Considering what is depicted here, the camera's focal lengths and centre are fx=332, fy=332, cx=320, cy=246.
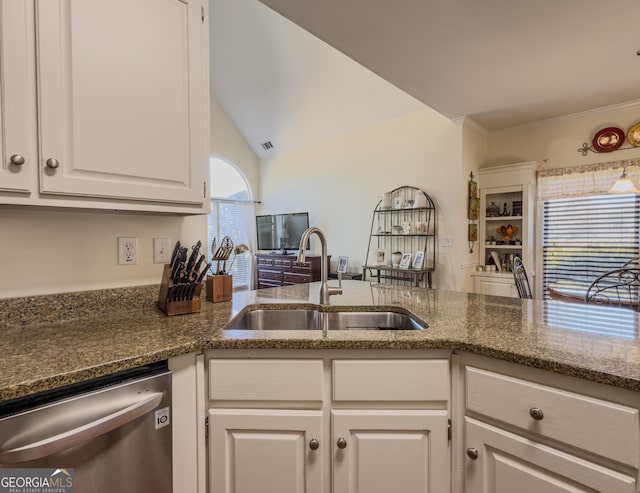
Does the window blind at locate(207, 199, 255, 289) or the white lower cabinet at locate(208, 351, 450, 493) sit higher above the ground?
the window blind at locate(207, 199, 255, 289)

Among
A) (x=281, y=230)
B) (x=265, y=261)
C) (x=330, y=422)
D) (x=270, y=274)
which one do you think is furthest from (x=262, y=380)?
(x=281, y=230)

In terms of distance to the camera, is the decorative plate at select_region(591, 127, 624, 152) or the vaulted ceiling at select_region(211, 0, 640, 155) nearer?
the vaulted ceiling at select_region(211, 0, 640, 155)

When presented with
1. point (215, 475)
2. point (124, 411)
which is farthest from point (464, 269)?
point (124, 411)

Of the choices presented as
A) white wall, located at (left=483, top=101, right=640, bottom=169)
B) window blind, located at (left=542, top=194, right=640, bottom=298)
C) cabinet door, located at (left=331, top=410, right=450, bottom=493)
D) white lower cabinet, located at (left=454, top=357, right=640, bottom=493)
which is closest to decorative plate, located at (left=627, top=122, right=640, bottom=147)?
white wall, located at (left=483, top=101, right=640, bottom=169)

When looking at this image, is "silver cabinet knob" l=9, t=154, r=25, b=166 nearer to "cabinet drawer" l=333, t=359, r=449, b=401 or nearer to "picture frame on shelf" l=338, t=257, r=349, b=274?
"cabinet drawer" l=333, t=359, r=449, b=401

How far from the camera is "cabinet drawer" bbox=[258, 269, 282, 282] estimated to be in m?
5.60

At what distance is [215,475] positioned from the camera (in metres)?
1.09

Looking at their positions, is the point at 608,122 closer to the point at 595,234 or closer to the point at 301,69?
the point at 595,234

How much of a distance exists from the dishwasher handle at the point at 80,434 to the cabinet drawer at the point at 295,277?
4.12 m

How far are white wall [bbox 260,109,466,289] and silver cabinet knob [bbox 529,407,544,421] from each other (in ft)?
10.0

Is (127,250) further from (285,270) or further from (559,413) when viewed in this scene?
(285,270)

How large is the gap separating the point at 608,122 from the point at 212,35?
5.05 m

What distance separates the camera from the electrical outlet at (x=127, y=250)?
4.79 feet

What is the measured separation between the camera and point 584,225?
3.48m
